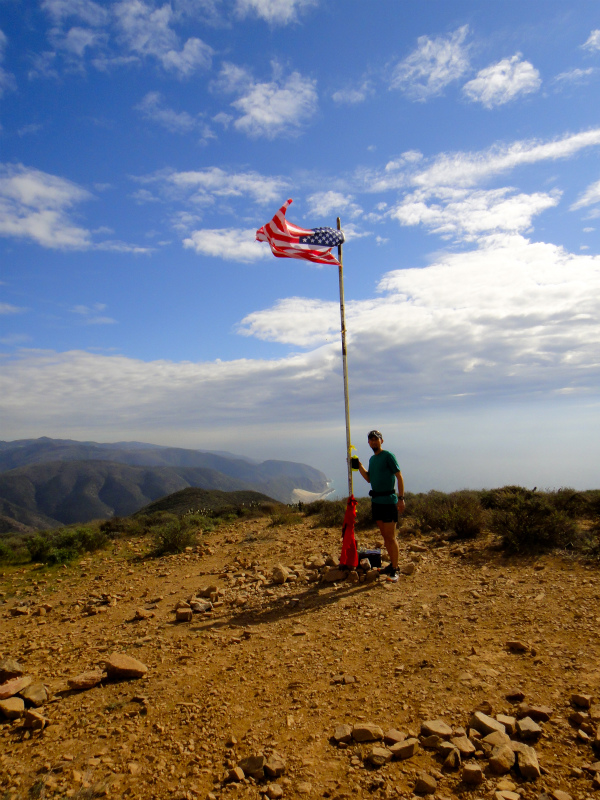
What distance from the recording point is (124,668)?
176 inches

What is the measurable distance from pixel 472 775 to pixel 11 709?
12.6 feet

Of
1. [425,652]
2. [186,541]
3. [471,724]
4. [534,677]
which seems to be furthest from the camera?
[186,541]

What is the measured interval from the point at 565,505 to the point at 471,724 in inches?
330

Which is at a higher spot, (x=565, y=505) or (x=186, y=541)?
(x=565, y=505)

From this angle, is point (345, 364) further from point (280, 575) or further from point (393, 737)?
point (393, 737)

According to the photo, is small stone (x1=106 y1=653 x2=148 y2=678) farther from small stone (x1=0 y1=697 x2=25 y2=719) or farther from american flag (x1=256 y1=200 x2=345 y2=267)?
american flag (x1=256 y1=200 x2=345 y2=267)

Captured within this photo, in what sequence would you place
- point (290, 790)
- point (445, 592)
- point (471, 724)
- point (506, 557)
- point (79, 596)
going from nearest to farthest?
1. point (290, 790)
2. point (471, 724)
3. point (445, 592)
4. point (506, 557)
5. point (79, 596)

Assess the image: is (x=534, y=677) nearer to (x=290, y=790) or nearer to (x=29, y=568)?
(x=290, y=790)

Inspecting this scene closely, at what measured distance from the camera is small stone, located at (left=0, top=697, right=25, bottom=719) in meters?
3.87

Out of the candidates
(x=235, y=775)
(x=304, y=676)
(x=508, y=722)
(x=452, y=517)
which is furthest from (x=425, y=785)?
(x=452, y=517)

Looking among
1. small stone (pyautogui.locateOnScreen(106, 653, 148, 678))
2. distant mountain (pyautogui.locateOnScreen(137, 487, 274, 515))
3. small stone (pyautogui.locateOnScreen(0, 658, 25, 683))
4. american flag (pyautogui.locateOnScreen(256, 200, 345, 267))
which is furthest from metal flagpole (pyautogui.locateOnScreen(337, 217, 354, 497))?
distant mountain (pyautogui.locateOnScreen(137, 487, 274, 515))

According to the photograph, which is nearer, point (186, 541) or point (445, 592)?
point (445, 592)

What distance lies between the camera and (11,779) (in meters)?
3.13

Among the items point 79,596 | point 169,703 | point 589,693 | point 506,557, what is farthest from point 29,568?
point 589,693
